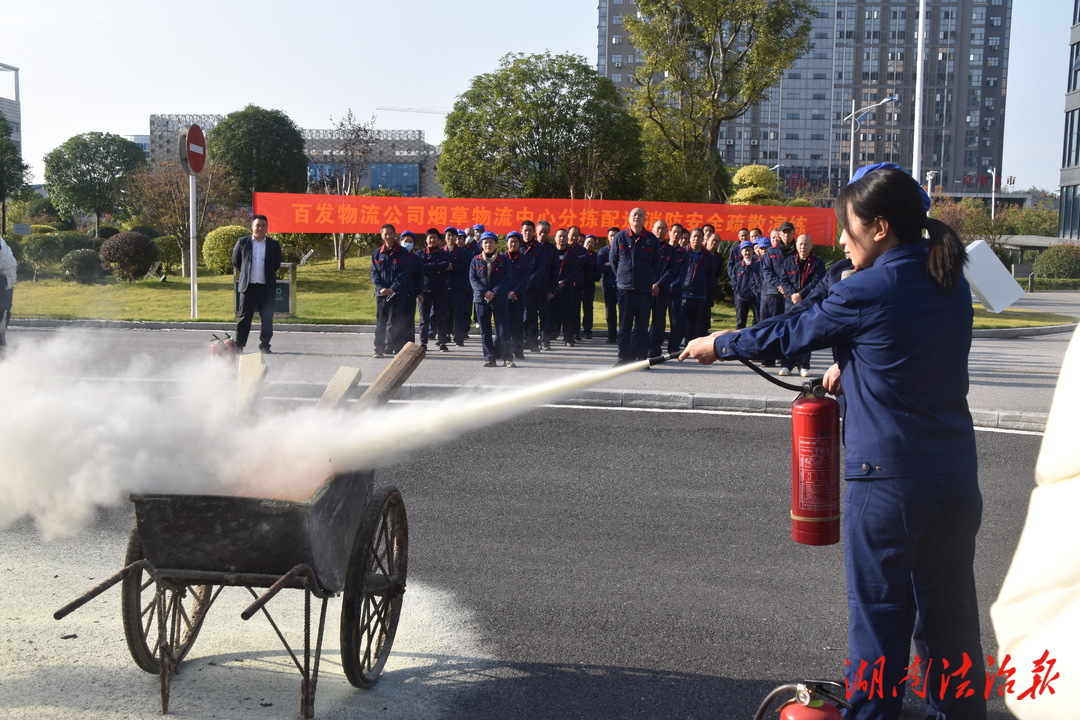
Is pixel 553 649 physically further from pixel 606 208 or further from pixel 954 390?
pixel 606 208

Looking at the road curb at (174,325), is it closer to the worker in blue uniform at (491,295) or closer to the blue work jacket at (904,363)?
the worker in blue uniform at (491,295)

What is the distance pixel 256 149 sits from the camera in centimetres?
4262

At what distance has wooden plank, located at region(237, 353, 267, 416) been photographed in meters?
4.05

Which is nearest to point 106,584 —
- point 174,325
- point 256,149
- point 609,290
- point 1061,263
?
point 609,290

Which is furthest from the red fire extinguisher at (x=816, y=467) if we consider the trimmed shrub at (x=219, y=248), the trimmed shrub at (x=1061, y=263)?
the trimmed shrub at (x=1061, y=263)

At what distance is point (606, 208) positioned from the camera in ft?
75.9

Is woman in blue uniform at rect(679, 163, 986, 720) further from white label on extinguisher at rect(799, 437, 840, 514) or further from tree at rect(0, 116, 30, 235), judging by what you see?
tree at rect(0, 116, 30, 235)

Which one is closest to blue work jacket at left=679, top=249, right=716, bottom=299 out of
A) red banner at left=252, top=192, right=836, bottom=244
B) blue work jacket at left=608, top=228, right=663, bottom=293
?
blue work jacket at left=608, top=228, right=663, bottom=293

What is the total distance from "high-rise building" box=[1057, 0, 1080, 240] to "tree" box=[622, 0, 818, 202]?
35.8 metres

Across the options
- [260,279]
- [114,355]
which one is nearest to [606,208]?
[260,279]

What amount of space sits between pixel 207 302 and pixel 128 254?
15.0 ft

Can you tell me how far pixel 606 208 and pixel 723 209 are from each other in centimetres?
289

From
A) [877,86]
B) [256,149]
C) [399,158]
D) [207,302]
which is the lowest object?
[207,302]

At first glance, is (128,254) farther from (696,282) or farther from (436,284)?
(696,282)
